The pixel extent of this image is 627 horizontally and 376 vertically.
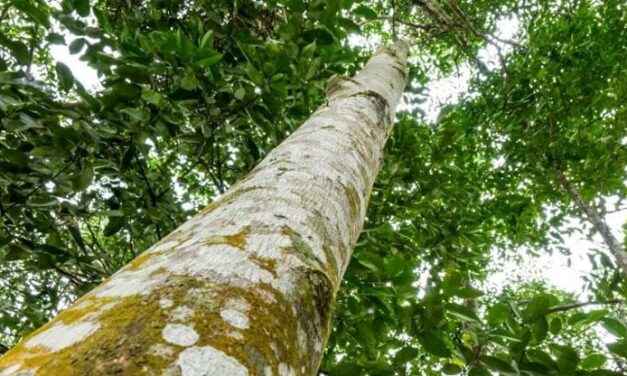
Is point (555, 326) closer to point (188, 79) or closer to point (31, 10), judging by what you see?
point (188, 79)

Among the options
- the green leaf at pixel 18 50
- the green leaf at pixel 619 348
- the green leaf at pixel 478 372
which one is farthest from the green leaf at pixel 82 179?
the green leaf at pixel 619 348

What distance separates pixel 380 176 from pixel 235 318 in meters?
2.85

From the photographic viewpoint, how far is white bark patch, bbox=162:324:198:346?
1.61 ft

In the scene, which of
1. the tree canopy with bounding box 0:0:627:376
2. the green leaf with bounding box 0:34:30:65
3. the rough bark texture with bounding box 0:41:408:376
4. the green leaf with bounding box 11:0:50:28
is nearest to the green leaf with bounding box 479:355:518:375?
the tree canopy with bounding box 0:0:627:376

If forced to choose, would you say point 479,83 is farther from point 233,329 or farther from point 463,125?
point 233,329

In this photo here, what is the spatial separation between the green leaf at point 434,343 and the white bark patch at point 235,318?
3.63 feet

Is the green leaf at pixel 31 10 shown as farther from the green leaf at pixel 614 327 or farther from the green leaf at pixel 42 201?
the green leaf at pixel 614 327

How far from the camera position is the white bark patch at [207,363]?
46 centimetres

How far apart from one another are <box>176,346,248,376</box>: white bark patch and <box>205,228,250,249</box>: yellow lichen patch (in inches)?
9.8

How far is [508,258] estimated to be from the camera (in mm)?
6035

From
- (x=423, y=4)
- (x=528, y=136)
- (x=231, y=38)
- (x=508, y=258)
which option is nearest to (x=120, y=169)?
(x=231, y=38)

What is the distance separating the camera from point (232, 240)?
2.45ft

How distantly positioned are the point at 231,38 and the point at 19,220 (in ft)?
4.60

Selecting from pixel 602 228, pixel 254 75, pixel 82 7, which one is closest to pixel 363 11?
pixel 254 75
